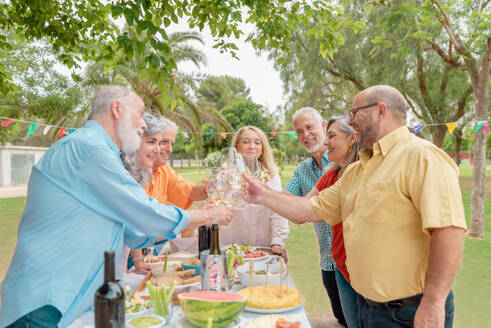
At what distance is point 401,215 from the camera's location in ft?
5.83

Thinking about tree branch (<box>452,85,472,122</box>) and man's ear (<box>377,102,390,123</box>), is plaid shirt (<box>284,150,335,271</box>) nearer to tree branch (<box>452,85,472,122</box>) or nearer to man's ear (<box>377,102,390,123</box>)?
man's ear (<box>377,102,390,123</box>)

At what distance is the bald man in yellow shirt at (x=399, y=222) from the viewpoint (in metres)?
1.64

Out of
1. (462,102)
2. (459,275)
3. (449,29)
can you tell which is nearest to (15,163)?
(462,102)

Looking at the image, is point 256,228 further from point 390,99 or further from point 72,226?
point 72,226

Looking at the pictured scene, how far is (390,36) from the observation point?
12.0 metres

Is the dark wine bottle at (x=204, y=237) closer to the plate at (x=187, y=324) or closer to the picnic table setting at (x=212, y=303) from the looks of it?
the picnic table setting at (x=212, y=303)

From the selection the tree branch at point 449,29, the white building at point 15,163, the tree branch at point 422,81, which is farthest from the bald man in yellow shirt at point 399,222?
the white building at point 15,163

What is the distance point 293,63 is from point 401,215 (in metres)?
14.3

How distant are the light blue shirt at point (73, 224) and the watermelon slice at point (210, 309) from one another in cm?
51

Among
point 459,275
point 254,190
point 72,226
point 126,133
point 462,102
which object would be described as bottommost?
point 459,275

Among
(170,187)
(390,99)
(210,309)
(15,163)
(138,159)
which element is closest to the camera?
(210,309)

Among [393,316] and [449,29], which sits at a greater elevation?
[449,29]

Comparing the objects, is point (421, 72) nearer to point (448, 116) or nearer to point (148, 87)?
point (448, 116)

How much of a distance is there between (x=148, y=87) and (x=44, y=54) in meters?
5.62
